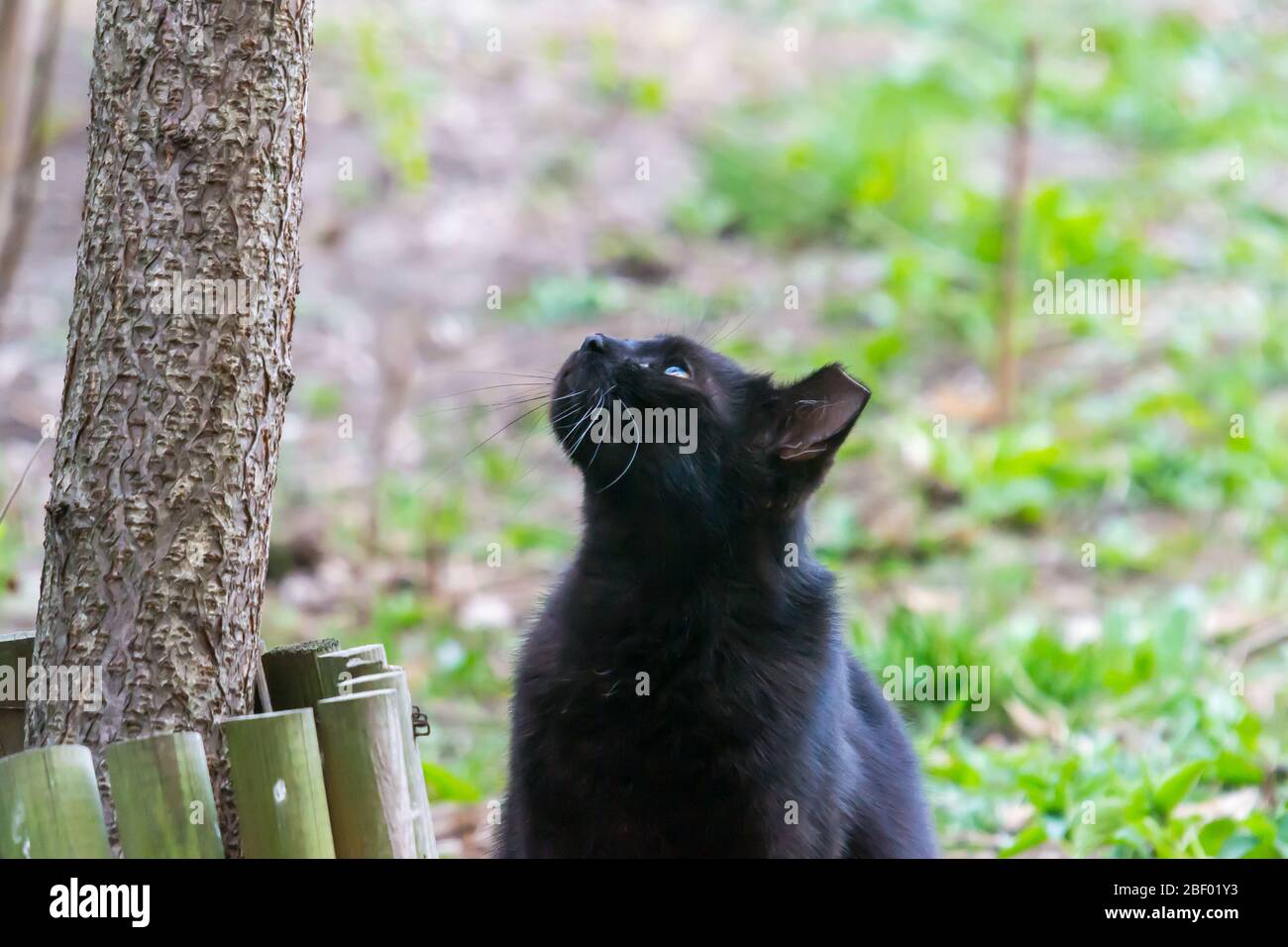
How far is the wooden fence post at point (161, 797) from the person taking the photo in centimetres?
231

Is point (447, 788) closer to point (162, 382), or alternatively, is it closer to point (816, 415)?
point (816, 415)

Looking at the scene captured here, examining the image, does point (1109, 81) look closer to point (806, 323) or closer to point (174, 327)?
point (806, 323)

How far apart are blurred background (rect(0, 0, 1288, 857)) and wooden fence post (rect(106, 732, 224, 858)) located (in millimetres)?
1692

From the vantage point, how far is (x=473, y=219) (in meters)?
9.98

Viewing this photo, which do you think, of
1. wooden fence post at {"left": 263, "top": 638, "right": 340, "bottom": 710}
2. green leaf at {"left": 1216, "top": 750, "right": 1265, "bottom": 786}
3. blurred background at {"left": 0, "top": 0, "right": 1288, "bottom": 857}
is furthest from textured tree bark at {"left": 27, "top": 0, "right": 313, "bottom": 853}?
green leaf at {"left": 1216, "top": 750, "right": 1265, "bottom": 786}

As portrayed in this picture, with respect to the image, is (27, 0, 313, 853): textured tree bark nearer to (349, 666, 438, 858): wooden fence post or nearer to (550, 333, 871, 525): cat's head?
(349, 666, 438, 858): wooden fence post

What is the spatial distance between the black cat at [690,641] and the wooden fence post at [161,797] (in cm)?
81

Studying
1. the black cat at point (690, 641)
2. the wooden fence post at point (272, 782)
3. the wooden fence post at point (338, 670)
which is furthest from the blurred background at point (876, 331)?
the wooden fence post at point (272, 782)

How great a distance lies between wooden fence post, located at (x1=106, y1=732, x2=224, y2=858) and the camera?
2.31 m

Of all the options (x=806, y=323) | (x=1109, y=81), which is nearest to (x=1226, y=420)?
(x=806, y=323)

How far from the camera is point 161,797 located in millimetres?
2326

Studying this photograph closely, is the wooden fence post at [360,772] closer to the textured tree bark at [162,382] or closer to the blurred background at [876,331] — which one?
the textured tree bark at [162,382]

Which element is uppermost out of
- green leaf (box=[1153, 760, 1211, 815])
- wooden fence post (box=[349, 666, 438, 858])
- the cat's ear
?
the cat's ear
